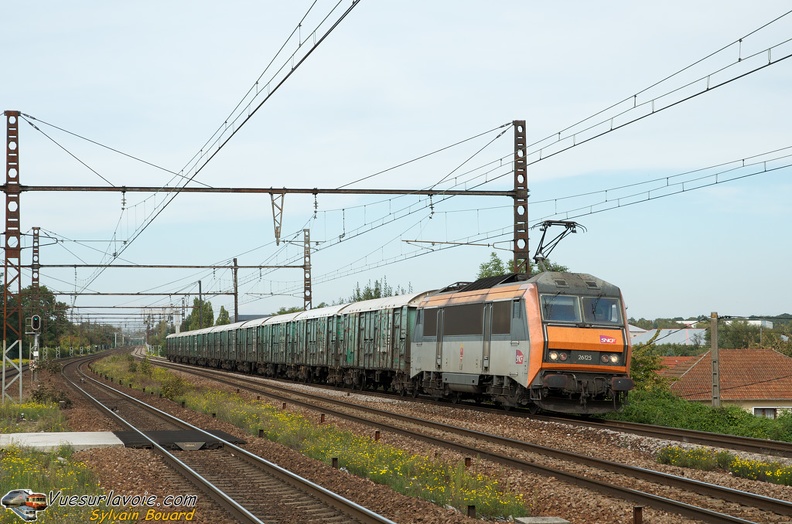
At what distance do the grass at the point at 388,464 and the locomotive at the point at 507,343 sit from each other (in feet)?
16.5

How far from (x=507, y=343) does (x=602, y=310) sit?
251 centimetres

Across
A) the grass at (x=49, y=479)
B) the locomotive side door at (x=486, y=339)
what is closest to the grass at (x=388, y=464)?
the grass at (x=49, y=479)

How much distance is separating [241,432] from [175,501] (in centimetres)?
898

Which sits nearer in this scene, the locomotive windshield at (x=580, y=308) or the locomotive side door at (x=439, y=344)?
the locomotive windshield at (x=580, y=308)

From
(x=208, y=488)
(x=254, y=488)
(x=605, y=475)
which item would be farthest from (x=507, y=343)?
(x=208, y=488)

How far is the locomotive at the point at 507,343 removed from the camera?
21.1 metres

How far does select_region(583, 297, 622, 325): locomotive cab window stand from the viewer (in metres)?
21.6

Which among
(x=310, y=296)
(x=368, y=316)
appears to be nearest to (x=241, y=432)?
(x=368, y=316)

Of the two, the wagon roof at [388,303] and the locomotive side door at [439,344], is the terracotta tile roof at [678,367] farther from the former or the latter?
the locomotive side door at [439,344]

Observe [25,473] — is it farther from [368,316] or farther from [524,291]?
[368,316]

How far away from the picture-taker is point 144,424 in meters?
23.0

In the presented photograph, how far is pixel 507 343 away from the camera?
22.3m

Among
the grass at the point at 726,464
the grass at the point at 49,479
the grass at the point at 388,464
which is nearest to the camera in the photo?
the grass at the point at 49,479

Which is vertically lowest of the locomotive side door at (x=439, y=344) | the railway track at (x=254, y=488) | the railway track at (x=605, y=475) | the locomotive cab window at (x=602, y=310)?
the railway track at (x=254, y=488)
